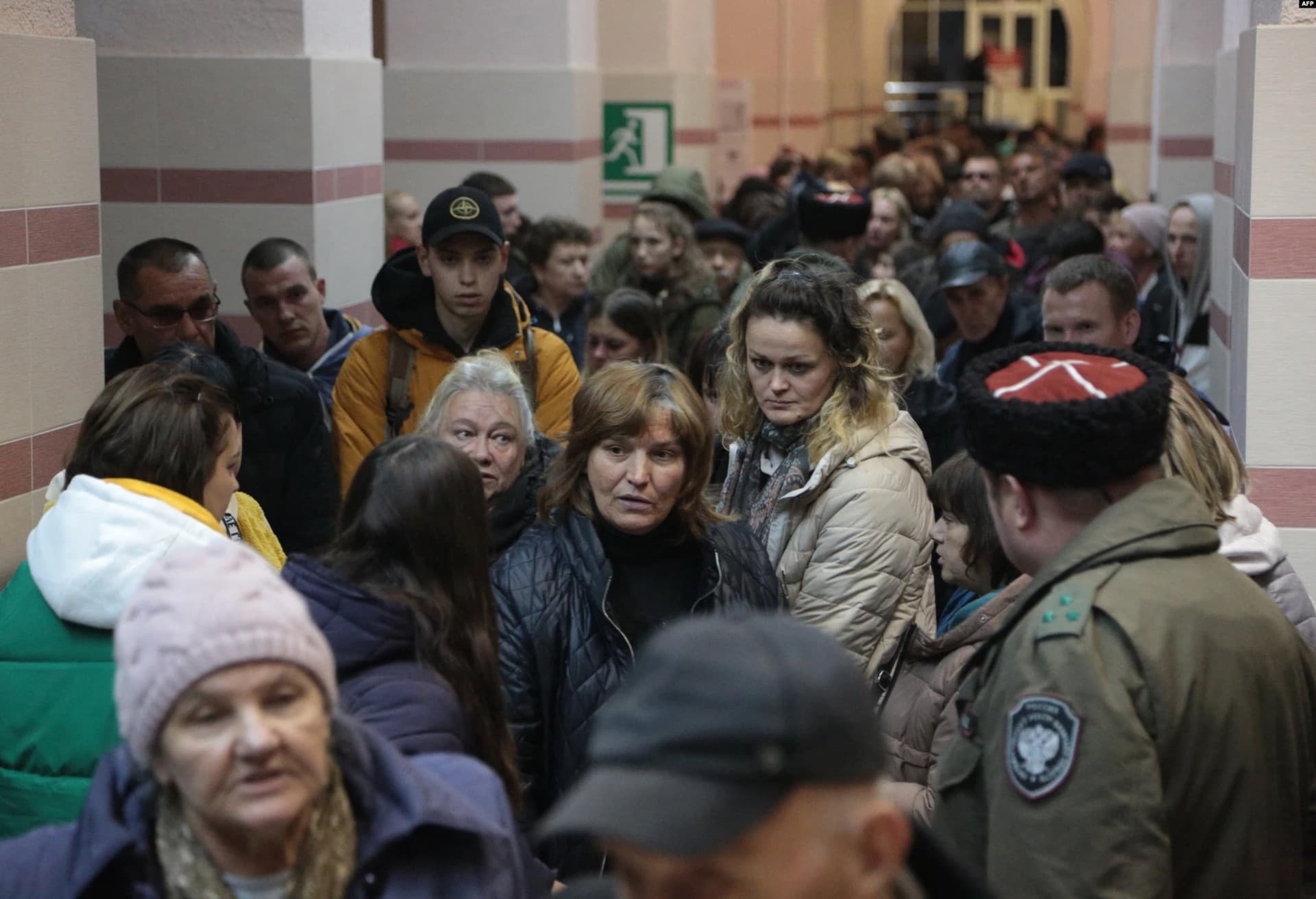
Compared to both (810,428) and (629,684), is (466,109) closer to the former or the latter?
(810,428)

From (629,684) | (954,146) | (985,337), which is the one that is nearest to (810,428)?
(629,684)

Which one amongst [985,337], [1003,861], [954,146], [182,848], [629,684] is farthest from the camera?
[954,146]

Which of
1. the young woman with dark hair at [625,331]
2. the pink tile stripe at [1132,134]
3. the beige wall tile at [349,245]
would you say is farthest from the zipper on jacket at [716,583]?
the pink tile stripe at [1132,134]

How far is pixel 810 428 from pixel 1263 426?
1399 mm

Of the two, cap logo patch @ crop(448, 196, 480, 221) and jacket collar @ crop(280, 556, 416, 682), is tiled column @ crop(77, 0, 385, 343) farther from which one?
jacket collar @ crop(280, 556, 416, 682)

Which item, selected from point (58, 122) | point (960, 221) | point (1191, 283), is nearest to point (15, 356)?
point (58, 122)

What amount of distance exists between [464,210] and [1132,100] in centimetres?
1493

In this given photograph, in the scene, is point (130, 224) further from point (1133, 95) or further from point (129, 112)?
point (1133, 95)

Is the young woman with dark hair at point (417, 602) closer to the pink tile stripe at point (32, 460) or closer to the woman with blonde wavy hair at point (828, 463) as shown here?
the woman with blonde wavy hair at point (828, 463)

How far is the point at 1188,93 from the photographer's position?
37.2ft

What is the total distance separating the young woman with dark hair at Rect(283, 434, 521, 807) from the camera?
2.58 metres

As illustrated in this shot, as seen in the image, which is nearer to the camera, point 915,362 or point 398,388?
point 398,388

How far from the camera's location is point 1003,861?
7.54 feet

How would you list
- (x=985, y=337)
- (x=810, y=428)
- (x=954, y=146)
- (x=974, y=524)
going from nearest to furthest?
(x=974, y=524) < (x=810, y=428) < (x=985, y=337) < (x=954, y=146)
